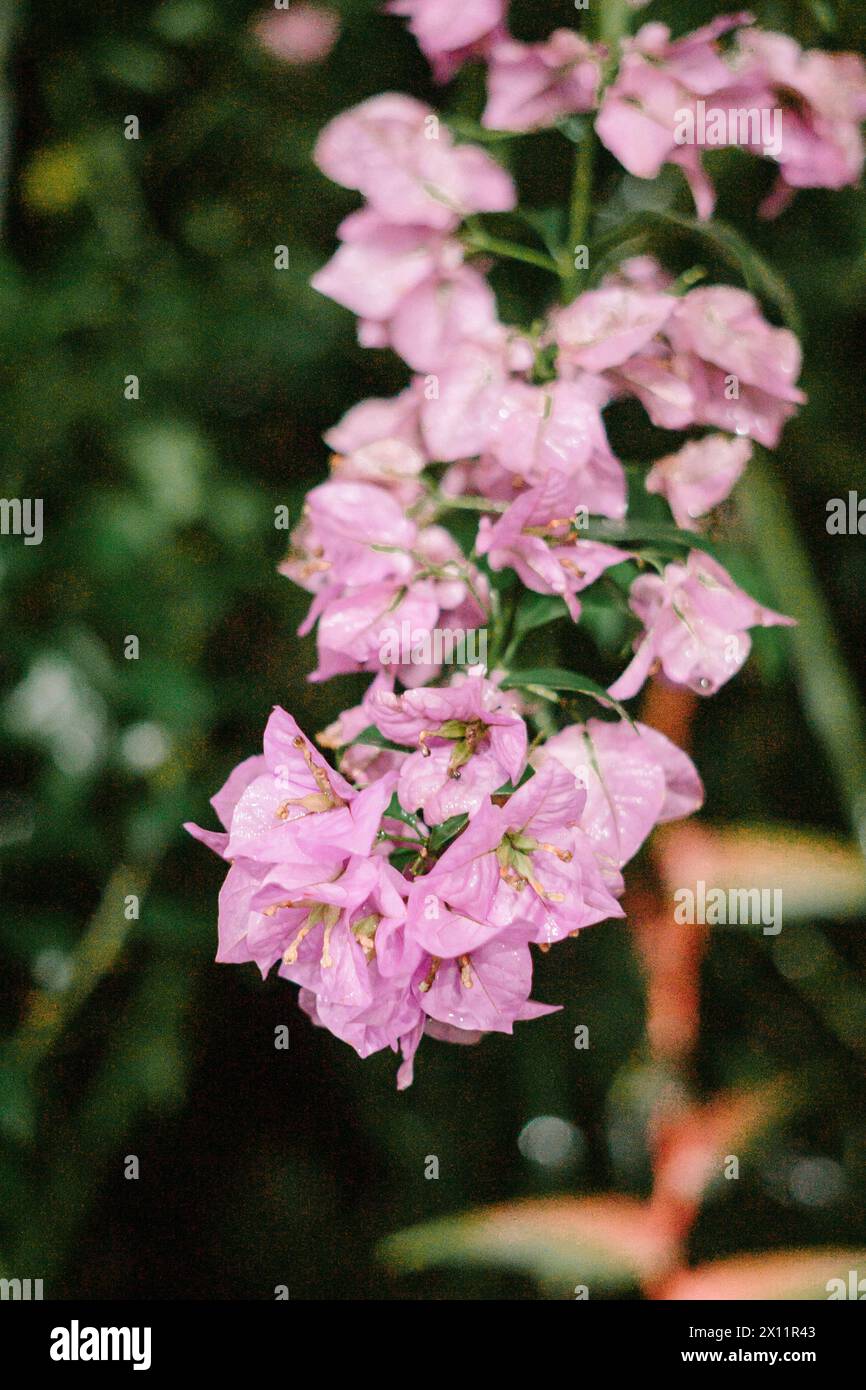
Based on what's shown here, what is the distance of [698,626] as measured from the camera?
1.70 feet

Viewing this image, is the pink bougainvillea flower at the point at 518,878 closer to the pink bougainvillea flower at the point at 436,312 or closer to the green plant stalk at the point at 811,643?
the pink bougainvillea flower at the point at 436,312

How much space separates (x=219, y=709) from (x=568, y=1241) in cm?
52

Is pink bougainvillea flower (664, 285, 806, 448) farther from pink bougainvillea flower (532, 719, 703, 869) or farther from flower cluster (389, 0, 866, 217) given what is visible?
pink bougainvillea flower (532, 719, 703, 869)

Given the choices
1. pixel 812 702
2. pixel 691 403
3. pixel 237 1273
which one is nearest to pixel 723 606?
pixel 691 403

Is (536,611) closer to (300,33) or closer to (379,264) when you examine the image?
(379,264)

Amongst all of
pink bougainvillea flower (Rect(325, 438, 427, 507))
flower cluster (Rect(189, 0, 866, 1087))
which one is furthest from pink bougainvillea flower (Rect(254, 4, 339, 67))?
pink bougainvillea flower (Rect(325, 438, 427, 507))

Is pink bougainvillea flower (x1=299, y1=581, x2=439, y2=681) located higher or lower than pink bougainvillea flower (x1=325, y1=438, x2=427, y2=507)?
lower

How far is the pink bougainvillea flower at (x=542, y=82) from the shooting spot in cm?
59

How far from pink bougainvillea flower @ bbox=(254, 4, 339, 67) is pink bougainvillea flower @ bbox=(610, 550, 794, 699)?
676 mm

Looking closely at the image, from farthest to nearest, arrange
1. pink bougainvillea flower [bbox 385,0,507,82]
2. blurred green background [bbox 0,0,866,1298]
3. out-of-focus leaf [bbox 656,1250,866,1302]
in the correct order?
blurred green background [bbox 0,0,866,1298] → out-of-focus leaf [bbox 656,1250,866,1302] → pink bougainvillea flower [bbox 385,0,507,82]

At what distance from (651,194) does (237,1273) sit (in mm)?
1023

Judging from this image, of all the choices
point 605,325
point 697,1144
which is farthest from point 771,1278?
point 605,325

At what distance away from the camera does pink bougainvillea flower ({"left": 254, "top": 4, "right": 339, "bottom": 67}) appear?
3.12 feet

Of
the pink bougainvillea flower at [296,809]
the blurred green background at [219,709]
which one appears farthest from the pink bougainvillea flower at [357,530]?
the blurred green background at [219,709]
